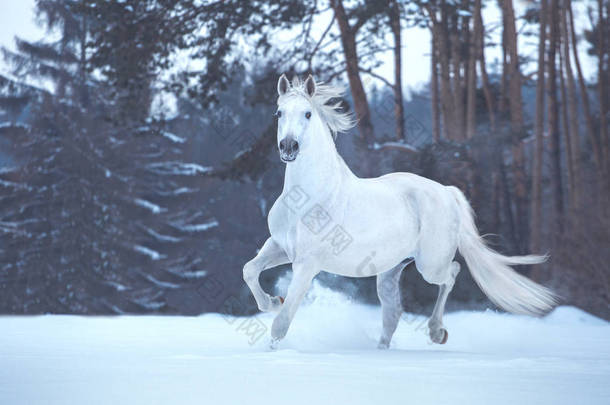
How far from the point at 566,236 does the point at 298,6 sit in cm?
581

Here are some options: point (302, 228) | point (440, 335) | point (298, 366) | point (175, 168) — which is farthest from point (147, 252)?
point (298, 366)

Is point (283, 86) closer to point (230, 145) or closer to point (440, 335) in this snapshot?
point (440, 335)

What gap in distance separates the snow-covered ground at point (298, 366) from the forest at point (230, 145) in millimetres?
2739

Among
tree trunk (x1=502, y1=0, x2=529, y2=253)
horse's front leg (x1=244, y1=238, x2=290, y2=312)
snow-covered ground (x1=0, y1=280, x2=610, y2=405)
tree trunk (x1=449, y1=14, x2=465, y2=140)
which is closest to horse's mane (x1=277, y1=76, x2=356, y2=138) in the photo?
horse's front leg (x1=244, y1=238, x2=290, y2=312)

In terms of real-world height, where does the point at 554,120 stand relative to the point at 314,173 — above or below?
above

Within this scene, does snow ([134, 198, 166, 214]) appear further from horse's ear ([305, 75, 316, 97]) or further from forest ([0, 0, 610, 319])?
horse's ear ([305, 75, 316, 97])

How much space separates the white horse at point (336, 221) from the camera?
4160 mm

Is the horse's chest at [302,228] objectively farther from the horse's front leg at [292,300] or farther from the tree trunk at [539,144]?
the tree trunk at [539,144]

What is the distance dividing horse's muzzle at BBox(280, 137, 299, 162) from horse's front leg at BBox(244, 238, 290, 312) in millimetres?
643

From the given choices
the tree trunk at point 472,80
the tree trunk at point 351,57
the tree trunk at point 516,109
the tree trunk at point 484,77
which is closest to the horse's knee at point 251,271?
the tree trunk at point 351,57

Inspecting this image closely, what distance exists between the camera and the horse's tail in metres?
5.37

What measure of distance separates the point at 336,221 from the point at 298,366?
1.13m

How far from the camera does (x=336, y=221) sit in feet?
14.2

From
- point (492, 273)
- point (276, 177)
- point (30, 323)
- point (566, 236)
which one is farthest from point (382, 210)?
point (276, 177)
